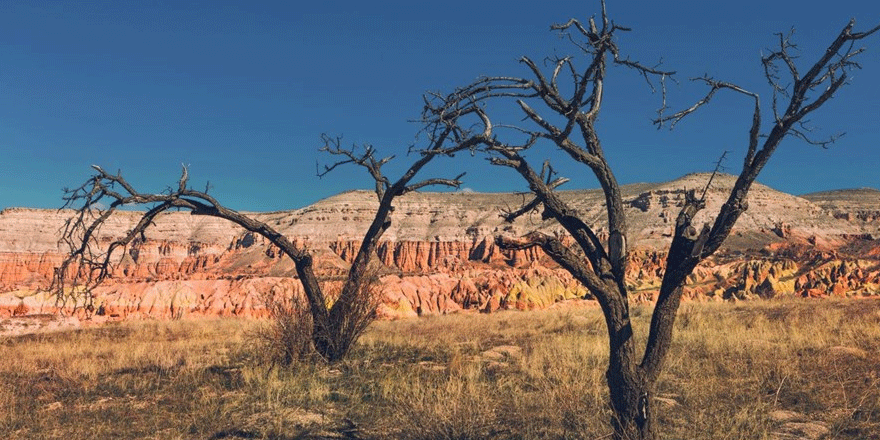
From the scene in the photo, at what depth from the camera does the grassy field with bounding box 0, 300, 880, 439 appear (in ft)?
20.5

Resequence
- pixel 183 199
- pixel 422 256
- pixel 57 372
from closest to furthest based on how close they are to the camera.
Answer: pixel 57 372
pixel 183 199
pixel 422 256

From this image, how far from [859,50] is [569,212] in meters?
3.00

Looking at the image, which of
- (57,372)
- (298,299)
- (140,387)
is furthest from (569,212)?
(57,372)

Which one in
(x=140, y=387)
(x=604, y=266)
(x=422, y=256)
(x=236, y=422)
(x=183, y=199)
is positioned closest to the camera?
(x=604, y=266)

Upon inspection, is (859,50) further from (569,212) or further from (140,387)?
(140,387)

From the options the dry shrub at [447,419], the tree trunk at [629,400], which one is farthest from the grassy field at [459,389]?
the tree trunk at [629,400]

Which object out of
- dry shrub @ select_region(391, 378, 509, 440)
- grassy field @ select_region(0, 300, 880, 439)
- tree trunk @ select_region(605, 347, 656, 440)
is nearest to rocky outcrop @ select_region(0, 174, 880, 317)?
grassy field @ select_region(0, 300, 880, 439)

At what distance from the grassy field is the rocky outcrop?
17.6 metres

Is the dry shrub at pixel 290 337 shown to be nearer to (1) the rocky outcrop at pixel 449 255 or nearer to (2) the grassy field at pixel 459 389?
(2) the grassy field at pixel 459 389

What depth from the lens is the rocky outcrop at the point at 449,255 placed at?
127 ft

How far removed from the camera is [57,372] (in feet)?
33.4

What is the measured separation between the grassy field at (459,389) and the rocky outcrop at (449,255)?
17609 mm

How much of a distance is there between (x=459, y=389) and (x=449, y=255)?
229 ft

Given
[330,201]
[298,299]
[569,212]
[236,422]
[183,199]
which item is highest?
[330,201]
